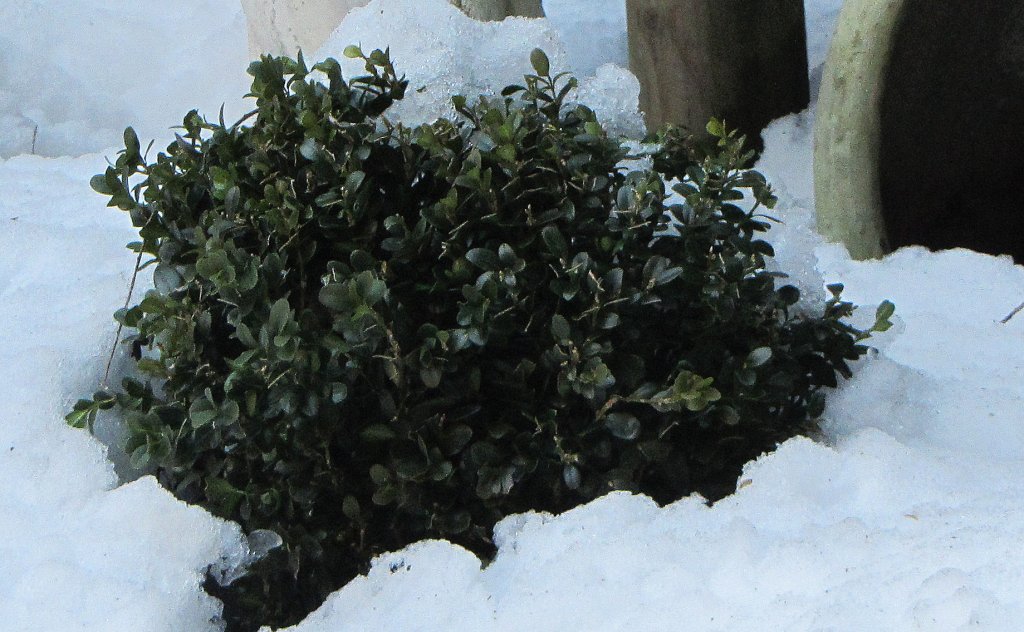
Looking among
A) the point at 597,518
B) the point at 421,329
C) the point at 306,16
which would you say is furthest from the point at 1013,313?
the point at 306,16

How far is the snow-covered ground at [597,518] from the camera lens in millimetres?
1053

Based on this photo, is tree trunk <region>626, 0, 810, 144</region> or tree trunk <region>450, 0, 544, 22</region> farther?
tree trunk <region>626, 0, 810, 144</region>

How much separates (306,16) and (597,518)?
2.30 m

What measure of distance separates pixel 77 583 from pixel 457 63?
914 millimetres

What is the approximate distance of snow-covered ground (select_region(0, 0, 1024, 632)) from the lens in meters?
1.05

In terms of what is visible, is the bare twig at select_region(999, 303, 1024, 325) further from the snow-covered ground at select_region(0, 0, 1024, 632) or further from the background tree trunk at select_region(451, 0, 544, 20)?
the background tree trunk at select_region(451, 0, 544, 20)

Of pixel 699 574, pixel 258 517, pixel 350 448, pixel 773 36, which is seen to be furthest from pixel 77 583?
pixel 773 36

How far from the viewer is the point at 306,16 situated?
123 inches

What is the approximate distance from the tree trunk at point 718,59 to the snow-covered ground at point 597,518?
4.10 ft

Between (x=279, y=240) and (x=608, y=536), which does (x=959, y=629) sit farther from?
(x=279, y=240)

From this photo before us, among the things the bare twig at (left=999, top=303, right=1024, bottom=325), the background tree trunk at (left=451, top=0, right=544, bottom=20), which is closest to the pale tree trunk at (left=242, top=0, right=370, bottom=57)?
the background tree trunk at (left=451, top=0, right=544, bottom=20)

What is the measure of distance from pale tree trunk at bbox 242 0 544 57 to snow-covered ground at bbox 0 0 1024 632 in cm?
115

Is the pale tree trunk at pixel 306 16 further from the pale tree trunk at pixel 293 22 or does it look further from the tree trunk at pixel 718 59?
the tree trunk at pixel 718 59

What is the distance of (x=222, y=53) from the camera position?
180 inches
